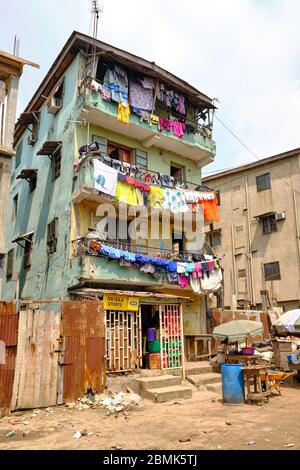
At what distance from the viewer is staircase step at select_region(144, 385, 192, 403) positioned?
12.1m

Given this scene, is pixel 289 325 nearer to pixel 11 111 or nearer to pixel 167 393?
pixel 167 393

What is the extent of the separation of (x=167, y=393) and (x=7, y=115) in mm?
9654

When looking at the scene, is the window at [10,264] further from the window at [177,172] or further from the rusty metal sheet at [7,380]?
the rusty metal sheet at [7,380]

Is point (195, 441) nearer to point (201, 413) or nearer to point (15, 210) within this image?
point (201, 413)

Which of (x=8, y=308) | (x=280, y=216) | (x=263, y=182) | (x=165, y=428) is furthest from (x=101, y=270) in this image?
(x=263, y=182)

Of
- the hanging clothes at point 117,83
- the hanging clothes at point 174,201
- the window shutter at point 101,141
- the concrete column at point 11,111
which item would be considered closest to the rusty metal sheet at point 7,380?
the concrete column at point 11,111

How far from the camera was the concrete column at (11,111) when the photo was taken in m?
12.0

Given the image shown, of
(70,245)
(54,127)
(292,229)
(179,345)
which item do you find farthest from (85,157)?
(292,229)

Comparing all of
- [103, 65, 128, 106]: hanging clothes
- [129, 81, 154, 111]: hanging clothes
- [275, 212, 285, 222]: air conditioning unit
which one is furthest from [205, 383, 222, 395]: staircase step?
[275, 212, 285, 222]: air conditioning unit

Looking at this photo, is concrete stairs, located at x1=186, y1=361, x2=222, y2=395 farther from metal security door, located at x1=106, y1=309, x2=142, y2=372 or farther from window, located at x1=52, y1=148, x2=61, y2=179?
window, located at x1=52, y1=148, x2=61, y2=179

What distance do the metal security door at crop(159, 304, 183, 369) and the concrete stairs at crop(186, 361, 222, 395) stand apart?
67 centimetres

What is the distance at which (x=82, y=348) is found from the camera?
11.4m

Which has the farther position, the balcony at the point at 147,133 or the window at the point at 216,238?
the window at the point at 216,238

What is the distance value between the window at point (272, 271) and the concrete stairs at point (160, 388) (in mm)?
15307
